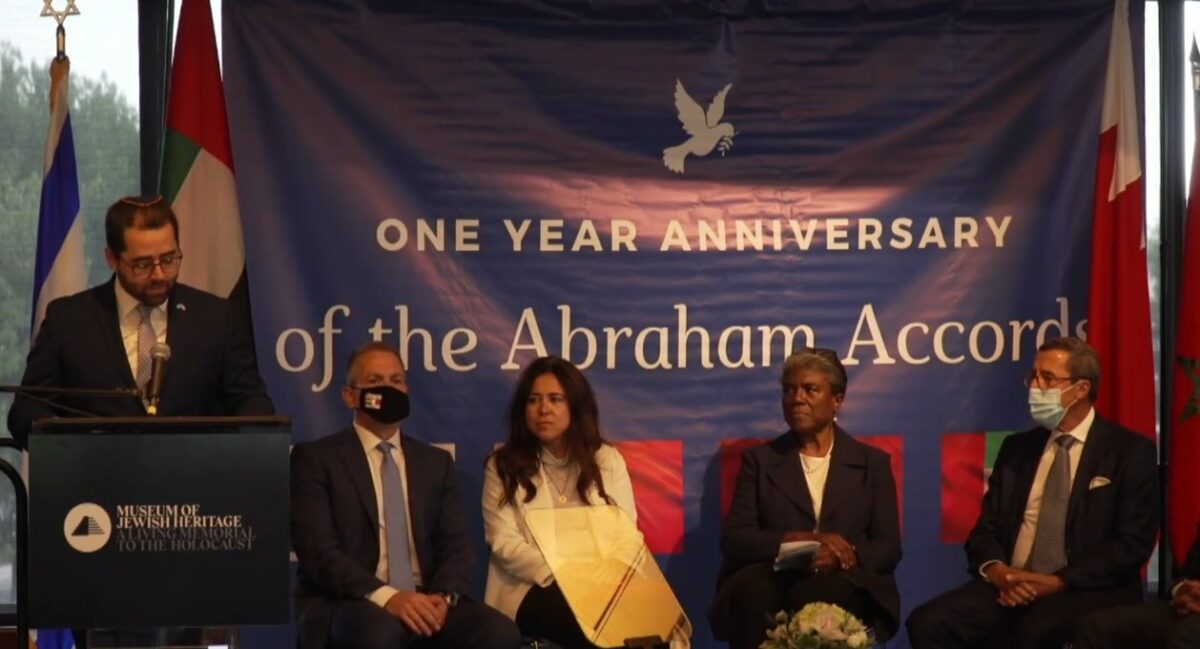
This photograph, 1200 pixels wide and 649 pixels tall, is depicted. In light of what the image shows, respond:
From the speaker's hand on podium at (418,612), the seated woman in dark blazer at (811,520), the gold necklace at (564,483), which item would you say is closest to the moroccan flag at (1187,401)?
the seated woman in dark blazer at (811,520)

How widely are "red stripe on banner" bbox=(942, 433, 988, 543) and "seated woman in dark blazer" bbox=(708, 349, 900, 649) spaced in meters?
0.69

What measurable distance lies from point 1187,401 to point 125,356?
149 inches

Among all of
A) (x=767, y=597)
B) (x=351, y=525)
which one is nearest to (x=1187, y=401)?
(x=767, y=597)

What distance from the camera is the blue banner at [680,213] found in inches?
229

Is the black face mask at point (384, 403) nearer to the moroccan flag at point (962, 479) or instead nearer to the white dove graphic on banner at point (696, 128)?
the white dove graphic on banner at point (696, 128)

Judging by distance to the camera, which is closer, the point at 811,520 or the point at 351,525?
the point at 351,525

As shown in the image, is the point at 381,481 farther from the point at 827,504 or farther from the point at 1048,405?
the point at 1048,405

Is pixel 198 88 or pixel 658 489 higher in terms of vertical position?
pixel 198 88

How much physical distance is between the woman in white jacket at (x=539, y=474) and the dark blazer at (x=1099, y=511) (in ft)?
4.15

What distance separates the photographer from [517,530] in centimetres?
526

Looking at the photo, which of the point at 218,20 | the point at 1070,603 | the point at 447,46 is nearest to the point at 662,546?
the point at 1070,603

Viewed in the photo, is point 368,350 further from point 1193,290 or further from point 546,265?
point 1193,290

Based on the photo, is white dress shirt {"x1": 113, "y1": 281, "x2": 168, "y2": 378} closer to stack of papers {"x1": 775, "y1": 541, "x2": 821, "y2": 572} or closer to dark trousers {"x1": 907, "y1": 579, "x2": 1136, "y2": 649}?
stack of papers {"x1": 775, "y1": 541, "x2": 821, "y2": 572}

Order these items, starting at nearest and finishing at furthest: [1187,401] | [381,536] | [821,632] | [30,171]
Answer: [821,632], [381,536], [30,171], [1187,401]
